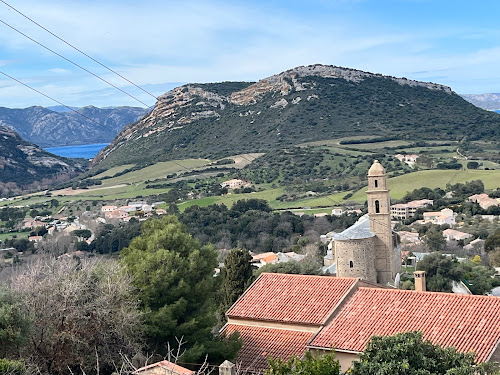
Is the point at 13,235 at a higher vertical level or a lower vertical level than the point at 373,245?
lower

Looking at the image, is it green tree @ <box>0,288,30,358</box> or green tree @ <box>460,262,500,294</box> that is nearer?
green tree @ <box>0,288,30,358</box>

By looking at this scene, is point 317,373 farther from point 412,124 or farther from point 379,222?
point 412,124

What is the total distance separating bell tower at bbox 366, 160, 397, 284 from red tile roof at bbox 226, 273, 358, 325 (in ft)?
31.3

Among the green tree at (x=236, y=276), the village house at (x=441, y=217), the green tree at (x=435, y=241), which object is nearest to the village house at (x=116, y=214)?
the village house at (x=441, y=217)

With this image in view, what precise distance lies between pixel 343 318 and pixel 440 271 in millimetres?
19256

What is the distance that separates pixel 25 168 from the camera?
438ft

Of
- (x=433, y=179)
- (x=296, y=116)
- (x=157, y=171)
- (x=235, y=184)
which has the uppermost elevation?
(x=296, y=116)

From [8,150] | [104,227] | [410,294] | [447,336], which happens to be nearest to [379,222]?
[410,294]

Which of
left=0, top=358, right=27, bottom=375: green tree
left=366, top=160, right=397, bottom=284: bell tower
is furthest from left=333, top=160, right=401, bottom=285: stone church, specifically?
left=0, top=358, right=27, bottom=375: green tree

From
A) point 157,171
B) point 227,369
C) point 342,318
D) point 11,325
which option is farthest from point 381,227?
point 157,171

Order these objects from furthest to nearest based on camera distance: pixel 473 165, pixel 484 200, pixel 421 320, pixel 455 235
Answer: pixel 473 165
pixel 484 200
pixel 455 235
pixel 421 320

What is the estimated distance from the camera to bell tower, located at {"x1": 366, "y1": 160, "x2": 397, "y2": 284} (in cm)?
2994

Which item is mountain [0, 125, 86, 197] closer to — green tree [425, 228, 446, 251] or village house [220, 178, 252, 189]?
village house [220, 178, 252, 189]

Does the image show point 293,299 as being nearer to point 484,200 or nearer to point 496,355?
point 496,355
